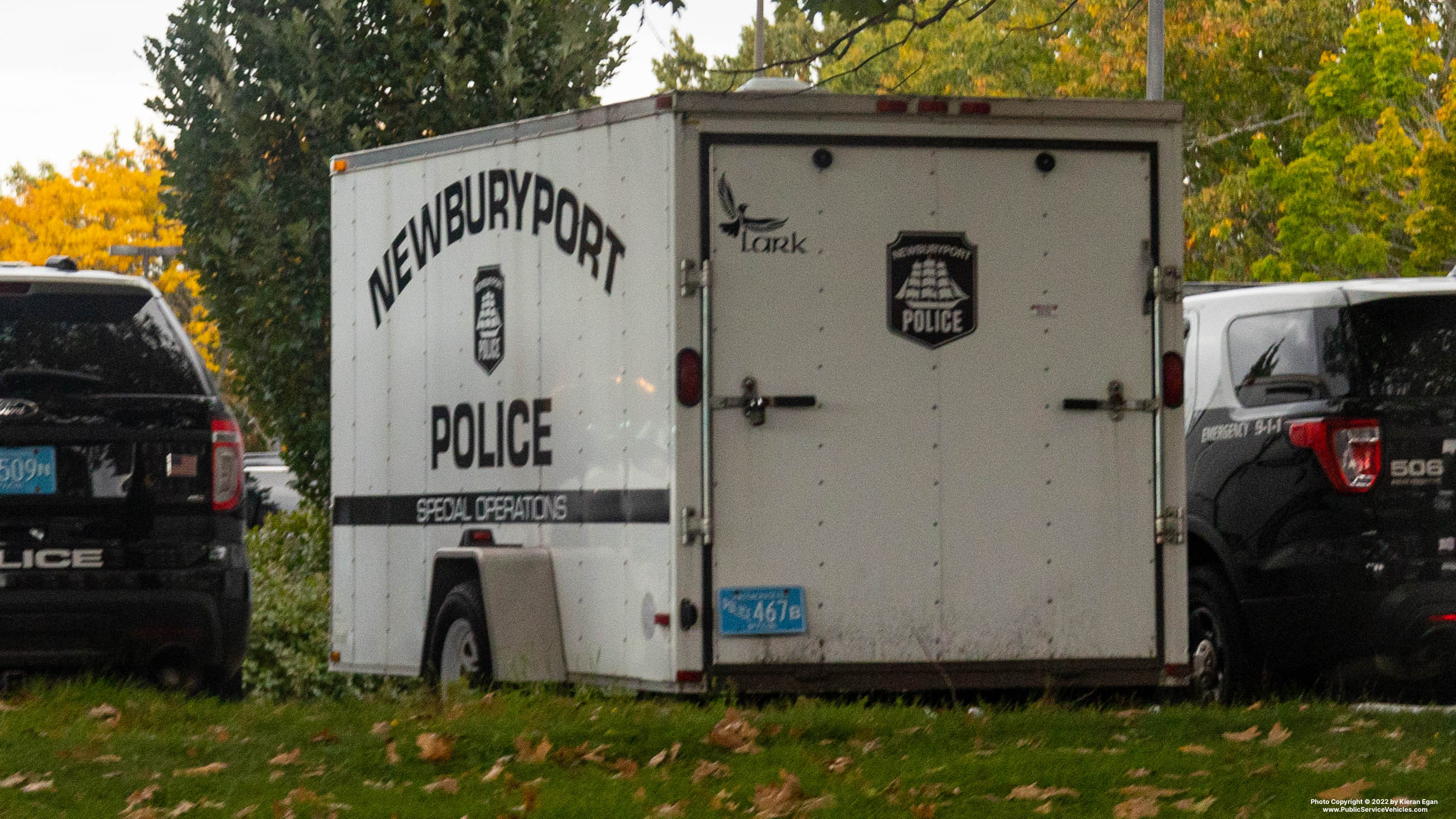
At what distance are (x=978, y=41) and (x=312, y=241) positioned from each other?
26702 millimetres

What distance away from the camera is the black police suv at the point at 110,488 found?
808cm

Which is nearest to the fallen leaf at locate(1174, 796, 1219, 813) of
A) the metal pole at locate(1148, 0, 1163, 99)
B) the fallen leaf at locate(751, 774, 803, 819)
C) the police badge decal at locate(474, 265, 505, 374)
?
the fallen leaf at locate(751, 774, 803, 819)

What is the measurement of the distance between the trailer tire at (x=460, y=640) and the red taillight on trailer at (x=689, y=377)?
5.13 feet

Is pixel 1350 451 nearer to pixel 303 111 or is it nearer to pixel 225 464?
pixel 225 464

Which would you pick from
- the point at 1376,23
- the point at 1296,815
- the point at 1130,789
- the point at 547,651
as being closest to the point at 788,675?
the point at 547,651

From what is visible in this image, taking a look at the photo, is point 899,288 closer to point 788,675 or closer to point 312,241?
point 788,675

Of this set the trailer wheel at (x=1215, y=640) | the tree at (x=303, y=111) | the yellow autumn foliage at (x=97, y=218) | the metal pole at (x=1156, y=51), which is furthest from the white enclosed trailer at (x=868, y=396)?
the yellow autumn foliage at (x=97, y=218)

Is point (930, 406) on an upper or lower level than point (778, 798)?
upper

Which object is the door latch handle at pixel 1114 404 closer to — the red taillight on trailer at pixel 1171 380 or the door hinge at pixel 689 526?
the red taillight on trailer at pixel 1171 380

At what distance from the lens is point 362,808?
19.9 feet

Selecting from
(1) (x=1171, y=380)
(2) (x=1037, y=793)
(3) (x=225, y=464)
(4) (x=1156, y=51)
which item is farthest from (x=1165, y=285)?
(4) (x=1156, y=51)

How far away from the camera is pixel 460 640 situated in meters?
8.95

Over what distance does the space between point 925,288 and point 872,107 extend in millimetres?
740

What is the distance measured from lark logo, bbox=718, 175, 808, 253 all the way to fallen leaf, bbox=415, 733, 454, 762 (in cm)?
212
